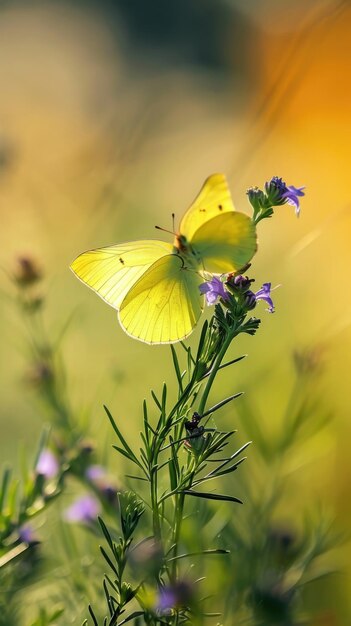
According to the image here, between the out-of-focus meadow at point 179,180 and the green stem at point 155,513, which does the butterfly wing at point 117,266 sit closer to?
the out-of-focus meadow at point 179,180

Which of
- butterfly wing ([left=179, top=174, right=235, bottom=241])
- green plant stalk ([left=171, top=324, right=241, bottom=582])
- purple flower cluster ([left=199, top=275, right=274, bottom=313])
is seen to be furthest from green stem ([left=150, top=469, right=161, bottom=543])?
butterfly wing ([left=179, top=174, right=235, bottom=241])

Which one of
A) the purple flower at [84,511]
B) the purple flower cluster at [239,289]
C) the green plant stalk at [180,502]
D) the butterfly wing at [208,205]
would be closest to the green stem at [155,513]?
the green plant stalk at [180,502]

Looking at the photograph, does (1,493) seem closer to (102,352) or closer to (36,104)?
(102,352)

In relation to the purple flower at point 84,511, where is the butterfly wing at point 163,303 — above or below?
above

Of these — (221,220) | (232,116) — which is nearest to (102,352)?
(221,220)

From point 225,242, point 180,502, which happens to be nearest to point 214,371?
point 180,502
